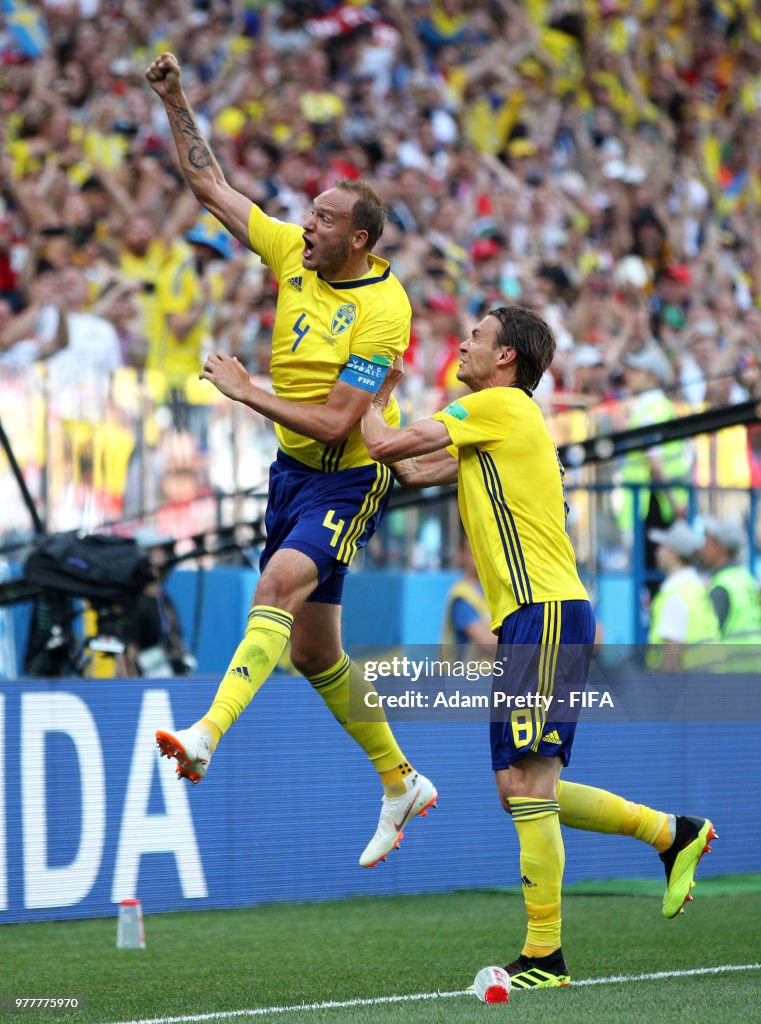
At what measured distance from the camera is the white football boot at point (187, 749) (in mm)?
5316

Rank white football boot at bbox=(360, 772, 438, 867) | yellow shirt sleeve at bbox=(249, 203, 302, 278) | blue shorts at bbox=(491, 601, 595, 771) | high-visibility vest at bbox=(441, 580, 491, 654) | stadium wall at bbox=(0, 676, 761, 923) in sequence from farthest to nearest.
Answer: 1. high-visibility vest at bbox=(441, 580, 491, 654)
2. stadium wall at bbox=(0, 676, 761, 923)
3. white football boot at bbox=(360, 772, 438, 867)
4. yellow shirt sleeve at bbox=(249, 203, 302, 278)
5. blue shorts at bbox=(491, 601, 595, 771)

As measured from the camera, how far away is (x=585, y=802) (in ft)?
19.4

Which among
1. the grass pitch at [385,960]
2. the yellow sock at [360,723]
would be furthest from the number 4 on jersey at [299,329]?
the grass pitch at [385,960]

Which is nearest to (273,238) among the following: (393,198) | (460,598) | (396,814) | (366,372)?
(366,372)

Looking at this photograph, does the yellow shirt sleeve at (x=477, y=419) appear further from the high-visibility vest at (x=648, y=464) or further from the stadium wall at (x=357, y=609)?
the high-visibility vest at (x=648, y=464)

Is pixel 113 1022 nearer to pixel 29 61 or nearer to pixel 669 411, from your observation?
pixel 669 411

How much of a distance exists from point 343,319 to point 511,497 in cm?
106

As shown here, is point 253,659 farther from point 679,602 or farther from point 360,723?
point 679,602

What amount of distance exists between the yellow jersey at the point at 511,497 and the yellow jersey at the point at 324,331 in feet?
2.20

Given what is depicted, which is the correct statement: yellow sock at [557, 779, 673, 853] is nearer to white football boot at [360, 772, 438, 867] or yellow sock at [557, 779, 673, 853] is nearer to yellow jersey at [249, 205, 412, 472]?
white football boot at [360, 772, 438, 867]

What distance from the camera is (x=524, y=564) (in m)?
5.61

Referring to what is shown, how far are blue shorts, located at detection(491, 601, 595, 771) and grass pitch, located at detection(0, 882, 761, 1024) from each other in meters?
0.82

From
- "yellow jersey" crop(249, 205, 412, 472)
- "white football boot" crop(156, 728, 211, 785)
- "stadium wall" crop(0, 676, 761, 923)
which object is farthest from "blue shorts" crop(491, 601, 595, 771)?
"stadium wall" crop(0, 676, 761, 923)

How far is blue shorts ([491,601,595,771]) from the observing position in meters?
5.53
